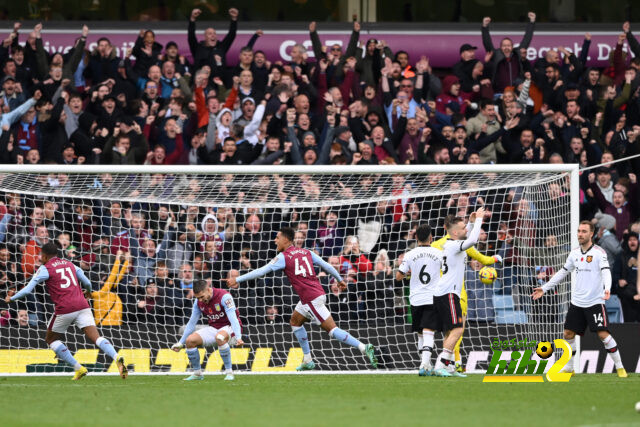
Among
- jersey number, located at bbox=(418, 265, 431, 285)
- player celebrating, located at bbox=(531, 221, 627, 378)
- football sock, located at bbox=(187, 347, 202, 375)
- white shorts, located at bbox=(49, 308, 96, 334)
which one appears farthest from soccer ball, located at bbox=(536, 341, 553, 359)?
white shorts, located at bbox=(49, 308, 96, 334)

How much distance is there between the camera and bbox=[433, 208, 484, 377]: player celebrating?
1289 cm

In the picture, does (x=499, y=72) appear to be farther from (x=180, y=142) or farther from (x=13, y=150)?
(x=13, y=150)

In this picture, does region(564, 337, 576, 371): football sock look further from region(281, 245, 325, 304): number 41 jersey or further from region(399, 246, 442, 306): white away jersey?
region(281, 245, 325, 304): number 41 jersey

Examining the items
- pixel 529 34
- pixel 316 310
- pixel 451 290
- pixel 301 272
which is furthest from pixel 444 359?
pixel 529 34

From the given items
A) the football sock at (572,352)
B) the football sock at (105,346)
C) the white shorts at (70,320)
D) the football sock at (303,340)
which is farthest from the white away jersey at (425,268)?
the white shorts at (70,320)

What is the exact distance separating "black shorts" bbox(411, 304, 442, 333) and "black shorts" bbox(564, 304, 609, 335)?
1.76 metres

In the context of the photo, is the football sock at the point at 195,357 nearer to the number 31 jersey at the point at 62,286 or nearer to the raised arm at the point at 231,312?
the raised arm at the point at 231,312

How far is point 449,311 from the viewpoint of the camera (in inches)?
509

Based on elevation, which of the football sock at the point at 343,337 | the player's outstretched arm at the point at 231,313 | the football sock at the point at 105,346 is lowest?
the football sock at the point at 343,337

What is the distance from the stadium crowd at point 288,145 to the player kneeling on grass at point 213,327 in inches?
71.9

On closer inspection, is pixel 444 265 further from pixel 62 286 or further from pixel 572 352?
pixel 62 286

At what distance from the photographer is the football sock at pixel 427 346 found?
1299 centimetres

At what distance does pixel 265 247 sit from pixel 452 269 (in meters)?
3.73

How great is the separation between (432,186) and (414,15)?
22.5 ft
